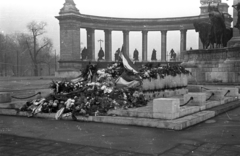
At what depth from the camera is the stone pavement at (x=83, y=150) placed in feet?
20.8

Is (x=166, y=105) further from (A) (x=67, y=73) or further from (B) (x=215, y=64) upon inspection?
(A) (x=67, y=73)

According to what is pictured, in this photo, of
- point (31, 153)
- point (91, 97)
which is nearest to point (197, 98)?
point (91, 97)

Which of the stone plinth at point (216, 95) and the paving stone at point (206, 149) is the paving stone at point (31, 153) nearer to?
the paving stone at point (206, 149)

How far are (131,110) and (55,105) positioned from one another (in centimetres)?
308

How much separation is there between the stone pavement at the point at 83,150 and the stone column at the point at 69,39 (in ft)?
185

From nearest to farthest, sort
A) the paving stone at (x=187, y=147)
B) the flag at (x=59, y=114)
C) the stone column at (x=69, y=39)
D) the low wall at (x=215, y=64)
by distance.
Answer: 1. the paving stone at (x=187, y=147)
2. the flag at (x=59, y=114)
3. the low wall at (x=215, y=64)
4. the stone column at (x=69, y=39)

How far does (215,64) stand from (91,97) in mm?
21847

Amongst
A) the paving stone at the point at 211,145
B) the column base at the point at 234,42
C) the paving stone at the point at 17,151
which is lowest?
the paving stone at the point at 17,151

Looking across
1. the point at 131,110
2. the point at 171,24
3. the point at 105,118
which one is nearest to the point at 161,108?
the point at 131,110

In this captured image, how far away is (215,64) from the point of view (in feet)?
99.0

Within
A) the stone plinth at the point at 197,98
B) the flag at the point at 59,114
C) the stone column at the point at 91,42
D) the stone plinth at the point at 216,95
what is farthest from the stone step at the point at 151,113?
the stone column at the point at 91,42

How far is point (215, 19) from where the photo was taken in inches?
1273

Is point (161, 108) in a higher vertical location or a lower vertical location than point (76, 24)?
lower

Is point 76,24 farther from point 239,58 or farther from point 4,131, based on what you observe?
point 4,131
